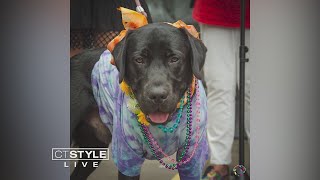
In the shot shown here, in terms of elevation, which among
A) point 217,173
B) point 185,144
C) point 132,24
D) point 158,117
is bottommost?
point 217,173

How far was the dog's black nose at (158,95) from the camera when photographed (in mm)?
2578

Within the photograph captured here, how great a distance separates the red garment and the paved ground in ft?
2.24

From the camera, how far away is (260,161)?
297cm

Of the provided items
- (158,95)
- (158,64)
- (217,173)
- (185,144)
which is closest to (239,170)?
(217,173)

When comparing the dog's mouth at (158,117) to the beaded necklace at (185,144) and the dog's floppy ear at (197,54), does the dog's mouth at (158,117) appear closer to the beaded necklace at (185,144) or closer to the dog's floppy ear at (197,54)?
the beaded necklace at (185,144)

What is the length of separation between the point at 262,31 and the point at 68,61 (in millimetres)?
1129

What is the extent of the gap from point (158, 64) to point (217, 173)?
2.51 feet

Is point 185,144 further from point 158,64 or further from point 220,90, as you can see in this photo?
point 158,64

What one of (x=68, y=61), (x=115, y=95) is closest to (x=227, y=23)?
(x=115, y=95)

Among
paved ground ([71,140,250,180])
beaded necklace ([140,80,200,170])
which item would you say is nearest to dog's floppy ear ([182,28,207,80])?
beaded necklace ([140,80,200,170])

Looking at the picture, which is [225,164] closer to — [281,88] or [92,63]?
[281,88]

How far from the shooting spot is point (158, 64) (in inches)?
103

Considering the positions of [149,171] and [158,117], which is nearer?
[158,117]

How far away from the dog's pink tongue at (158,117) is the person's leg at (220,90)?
0.29 meters
